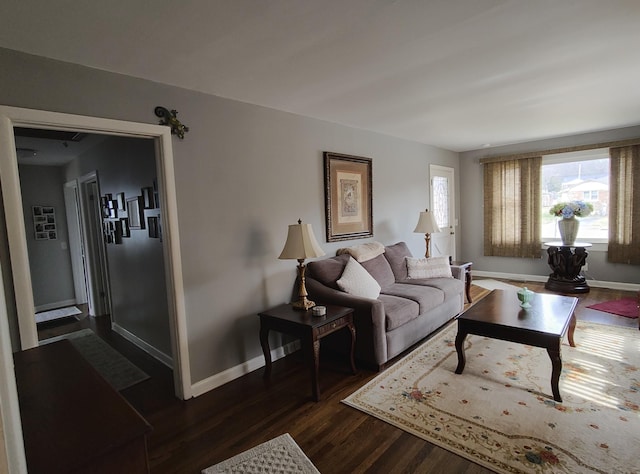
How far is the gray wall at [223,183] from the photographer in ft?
6.86

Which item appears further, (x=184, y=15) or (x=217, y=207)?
(x=217, y=207)

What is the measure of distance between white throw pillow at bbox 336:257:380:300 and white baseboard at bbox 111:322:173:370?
1.81 m

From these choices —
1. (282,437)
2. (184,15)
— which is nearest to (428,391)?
(282,437)

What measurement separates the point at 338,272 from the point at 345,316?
677mm

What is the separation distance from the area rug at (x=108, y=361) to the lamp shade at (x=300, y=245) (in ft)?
5.61

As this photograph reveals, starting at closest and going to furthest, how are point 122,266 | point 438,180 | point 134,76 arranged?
point 134,76 → point 122,266 → point 438,180

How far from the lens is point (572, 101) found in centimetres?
343

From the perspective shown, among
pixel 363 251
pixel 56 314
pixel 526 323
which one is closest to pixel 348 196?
pixel 363 251

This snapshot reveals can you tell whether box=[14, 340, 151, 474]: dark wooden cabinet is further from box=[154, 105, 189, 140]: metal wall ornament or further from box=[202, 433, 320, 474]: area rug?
box=[154, 105, 189, 140]: metal wall ornament

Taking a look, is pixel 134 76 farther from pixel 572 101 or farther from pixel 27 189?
pixel 27 189

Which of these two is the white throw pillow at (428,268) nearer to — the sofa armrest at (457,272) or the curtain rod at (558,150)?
the sofa armrest at (457,272)

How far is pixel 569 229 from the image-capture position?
508 cm

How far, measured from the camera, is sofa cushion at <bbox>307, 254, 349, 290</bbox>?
3.33m

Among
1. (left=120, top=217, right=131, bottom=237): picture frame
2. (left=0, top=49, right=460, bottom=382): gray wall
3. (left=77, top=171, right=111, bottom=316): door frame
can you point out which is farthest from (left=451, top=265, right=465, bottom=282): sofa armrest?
(left=77, top=171, right=111, bottom=316): door frame
